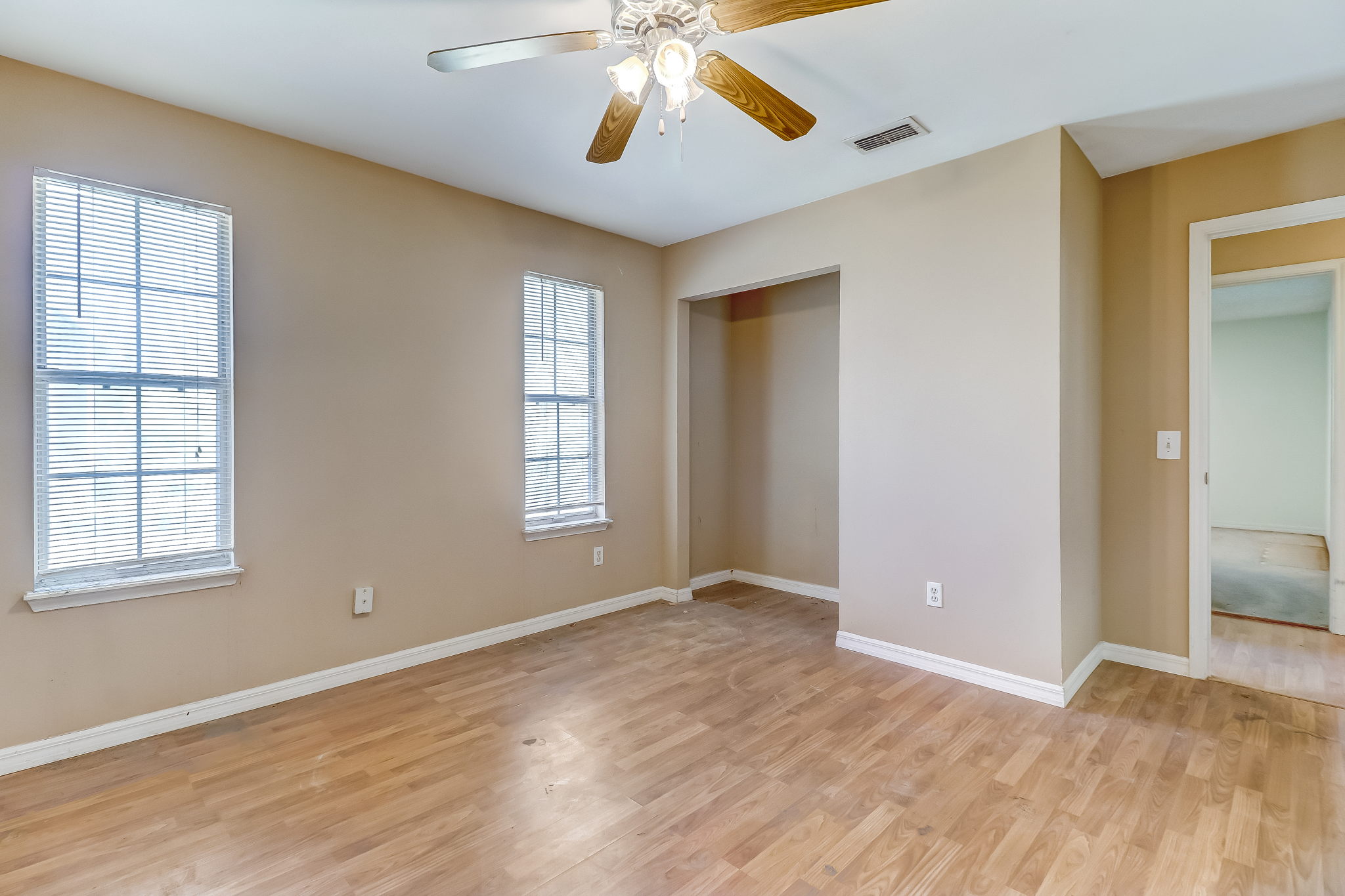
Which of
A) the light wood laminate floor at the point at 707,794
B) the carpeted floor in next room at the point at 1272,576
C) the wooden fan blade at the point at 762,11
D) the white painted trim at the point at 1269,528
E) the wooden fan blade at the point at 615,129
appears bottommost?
the light wood laminate floor at the point at 707,794

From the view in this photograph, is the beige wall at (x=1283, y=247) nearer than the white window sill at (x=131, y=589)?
No

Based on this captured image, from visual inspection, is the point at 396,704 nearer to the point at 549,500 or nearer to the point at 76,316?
the point at 549,500

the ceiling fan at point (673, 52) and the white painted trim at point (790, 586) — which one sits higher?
the ceiling fan at point (673, 52)

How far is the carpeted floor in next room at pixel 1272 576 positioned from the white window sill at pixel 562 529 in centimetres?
383

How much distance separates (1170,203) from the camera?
3025mm

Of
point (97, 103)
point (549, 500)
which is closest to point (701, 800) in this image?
point (549, 500)

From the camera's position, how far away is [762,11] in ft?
5.14

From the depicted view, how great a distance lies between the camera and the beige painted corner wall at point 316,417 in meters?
2.25

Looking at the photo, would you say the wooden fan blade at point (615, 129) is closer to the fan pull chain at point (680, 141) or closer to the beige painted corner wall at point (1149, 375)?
the fan pull chain at point (680, 141)

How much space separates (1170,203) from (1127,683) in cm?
238

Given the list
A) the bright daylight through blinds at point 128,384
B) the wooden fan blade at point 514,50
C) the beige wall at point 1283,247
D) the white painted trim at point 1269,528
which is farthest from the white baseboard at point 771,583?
the white painted trim at point 1269,528

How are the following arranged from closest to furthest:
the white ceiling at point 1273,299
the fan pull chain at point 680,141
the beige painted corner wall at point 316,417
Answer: the beige painted corner wall at point 316,417, the fan pull chain at point 680,141, the white ceiling at point 1273,299

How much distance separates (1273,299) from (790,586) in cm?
557

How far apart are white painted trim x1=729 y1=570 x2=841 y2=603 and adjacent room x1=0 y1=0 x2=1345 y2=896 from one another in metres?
0.52
